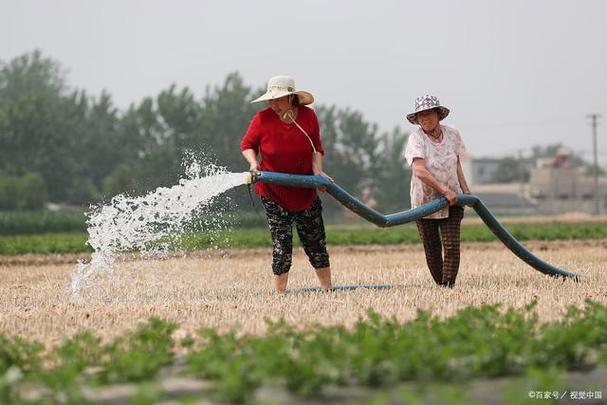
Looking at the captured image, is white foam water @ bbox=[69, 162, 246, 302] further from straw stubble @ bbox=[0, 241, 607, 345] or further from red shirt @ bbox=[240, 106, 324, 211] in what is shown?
straw stubble @ bbox=[0, 241, 607, 345]

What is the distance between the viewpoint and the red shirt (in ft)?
26.8

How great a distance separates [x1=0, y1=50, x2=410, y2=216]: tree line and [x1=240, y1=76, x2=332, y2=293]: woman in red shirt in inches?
1644

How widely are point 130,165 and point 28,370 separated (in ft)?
198

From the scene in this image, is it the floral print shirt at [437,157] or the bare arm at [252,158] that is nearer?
the bare arm at [252,158]

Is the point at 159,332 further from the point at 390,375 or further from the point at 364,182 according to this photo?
the point at 364,182

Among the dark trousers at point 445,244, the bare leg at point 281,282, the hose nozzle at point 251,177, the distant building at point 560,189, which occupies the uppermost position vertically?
the distant building at point 560,189

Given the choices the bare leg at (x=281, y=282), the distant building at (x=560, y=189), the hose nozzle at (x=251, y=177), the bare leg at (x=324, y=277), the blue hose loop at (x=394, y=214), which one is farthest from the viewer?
the distant building at (x=560, y=189)

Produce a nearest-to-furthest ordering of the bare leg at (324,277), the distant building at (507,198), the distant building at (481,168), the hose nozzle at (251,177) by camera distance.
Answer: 1. the hose nozzle at (251,177)
2. the bare leg at (324,277)
3. the distant building at (507,198)
4. the distant building at (481,168)

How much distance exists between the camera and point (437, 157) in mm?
8703

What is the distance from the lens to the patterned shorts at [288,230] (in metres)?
8.38

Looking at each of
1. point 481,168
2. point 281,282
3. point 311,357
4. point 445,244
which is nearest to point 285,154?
point 281,282

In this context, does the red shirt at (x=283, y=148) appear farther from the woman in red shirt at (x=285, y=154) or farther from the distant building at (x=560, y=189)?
the distant building at (x=560, y=189)

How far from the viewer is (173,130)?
63.8 m

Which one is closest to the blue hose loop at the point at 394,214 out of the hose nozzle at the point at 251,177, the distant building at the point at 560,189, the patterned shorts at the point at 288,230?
the hose nozzle at the point at 251,177
